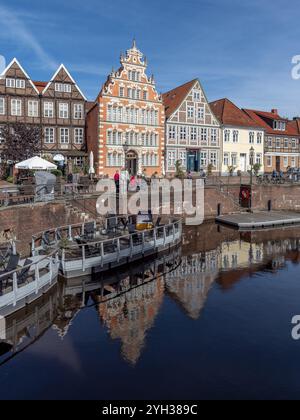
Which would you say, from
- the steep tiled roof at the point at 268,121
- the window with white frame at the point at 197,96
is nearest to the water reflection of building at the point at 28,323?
the window with white frame at the point at 197,96

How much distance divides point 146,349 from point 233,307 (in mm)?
4407

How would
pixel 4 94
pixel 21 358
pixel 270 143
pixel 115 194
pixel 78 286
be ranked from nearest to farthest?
pixel 21 358
pixel 78 286
pixel 115 194
pixel 4 94
pixel 270 143

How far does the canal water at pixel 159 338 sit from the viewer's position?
339 inches

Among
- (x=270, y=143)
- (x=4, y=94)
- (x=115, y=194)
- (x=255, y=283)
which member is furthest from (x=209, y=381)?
(x=270, y=143)

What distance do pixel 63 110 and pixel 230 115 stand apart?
22.0 metres

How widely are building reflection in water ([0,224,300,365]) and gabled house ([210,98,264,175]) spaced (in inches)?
1005

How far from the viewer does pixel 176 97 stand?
45688 mm

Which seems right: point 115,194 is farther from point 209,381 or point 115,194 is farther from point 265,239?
point 209,381

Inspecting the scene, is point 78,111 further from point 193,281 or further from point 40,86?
point 193,281

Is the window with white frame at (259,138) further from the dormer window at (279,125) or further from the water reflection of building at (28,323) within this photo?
the water reflection of building at (28,323)

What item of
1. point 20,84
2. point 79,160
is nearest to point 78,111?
point 79,160

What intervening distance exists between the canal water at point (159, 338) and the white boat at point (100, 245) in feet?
1.95

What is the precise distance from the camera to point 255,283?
16.3 m

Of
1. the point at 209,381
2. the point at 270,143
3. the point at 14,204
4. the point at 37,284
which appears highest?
the point at 270,143
